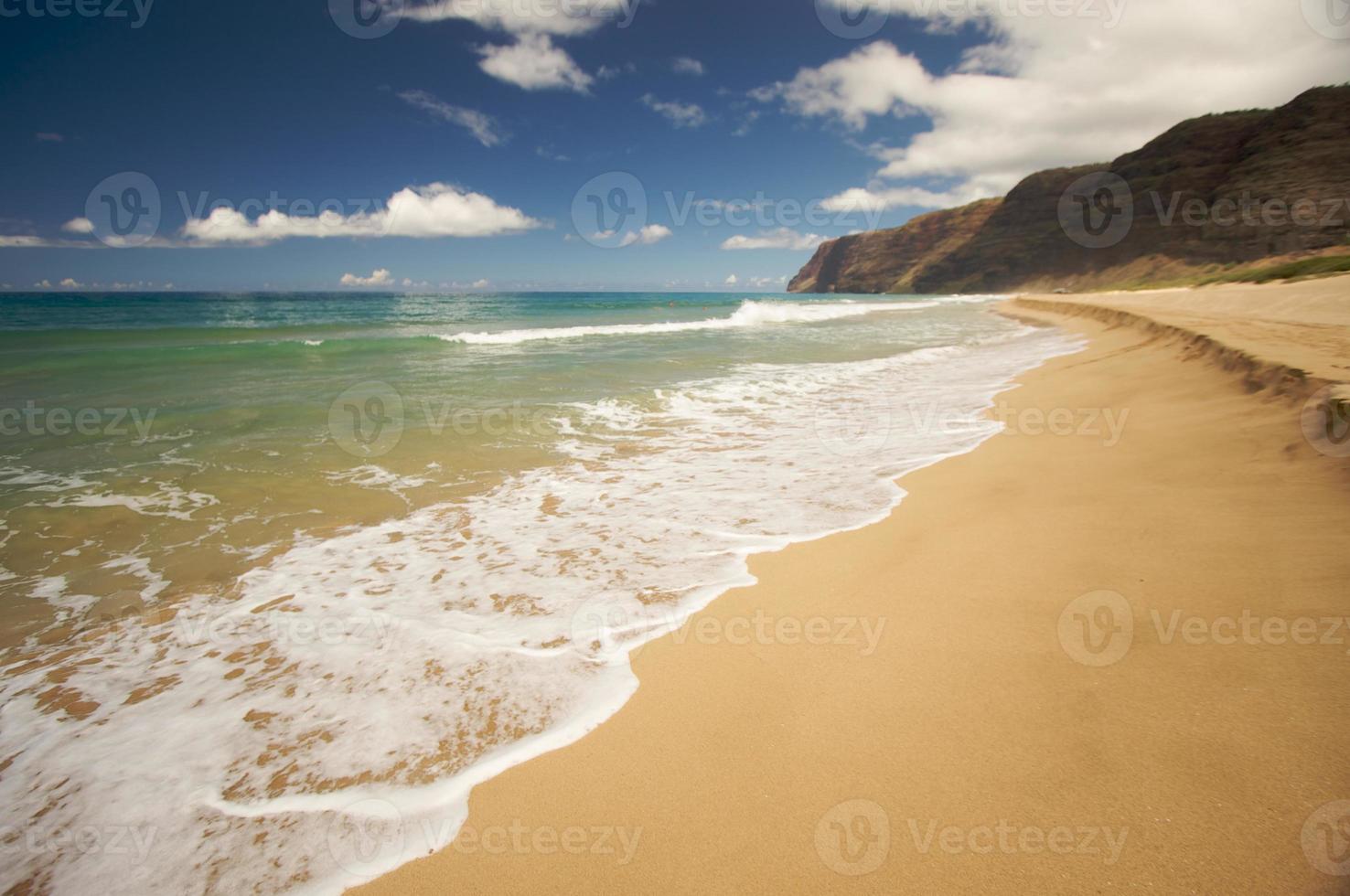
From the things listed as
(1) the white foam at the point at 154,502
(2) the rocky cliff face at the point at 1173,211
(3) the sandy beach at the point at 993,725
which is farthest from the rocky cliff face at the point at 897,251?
(1) the white foam at the point at 154,502

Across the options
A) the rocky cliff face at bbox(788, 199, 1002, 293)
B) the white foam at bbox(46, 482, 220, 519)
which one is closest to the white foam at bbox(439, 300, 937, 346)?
the white foam at bbox(46, 482, 220, 519)

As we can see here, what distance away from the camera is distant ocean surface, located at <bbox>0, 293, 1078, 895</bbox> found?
1.93m

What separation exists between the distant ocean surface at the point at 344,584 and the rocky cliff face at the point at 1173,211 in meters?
57.2

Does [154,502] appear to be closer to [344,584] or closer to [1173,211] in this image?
[344,584]

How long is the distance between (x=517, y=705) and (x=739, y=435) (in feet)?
16.9

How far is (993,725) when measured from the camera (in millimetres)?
1935

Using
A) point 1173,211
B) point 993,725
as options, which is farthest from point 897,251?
point 993,725

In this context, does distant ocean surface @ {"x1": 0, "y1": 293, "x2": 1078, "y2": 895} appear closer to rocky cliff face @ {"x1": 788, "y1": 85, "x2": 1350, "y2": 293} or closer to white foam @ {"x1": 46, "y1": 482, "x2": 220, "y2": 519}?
white foam @ {"x1": 46, "y1": 482, "x2": 220, "y2": 519}

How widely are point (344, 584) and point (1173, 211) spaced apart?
79015mm

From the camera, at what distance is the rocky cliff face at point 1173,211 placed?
136 ft

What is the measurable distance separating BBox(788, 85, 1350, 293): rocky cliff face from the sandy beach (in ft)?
187

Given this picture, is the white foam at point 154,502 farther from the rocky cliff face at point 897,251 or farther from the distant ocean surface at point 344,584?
the rocky cliff face at point 897,251

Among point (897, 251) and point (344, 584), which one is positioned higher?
point (897, 251)

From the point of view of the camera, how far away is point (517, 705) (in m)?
2.33
